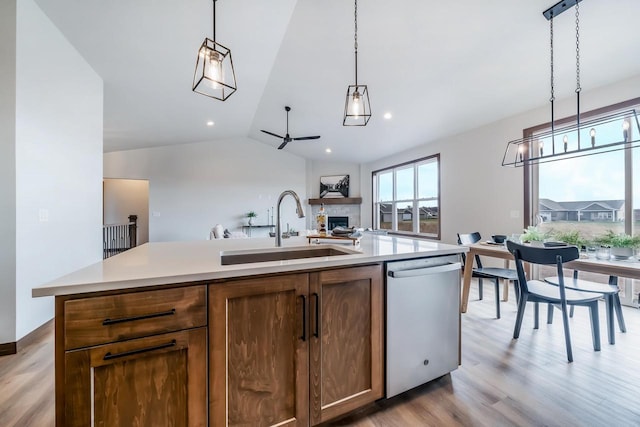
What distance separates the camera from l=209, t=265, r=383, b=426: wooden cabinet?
1123mm

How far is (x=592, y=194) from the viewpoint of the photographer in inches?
129

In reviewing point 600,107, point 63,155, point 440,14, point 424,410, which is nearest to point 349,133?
point 440,14

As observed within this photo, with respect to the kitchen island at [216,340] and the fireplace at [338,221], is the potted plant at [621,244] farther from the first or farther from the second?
the fireplace at [338,221]

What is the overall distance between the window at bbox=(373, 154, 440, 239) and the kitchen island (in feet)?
15.1

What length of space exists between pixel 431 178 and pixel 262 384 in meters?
5.51

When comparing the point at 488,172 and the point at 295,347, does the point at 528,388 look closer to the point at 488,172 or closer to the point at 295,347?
the point at 295,347

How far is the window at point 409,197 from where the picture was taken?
5.68 m

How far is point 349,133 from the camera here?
5.85 m

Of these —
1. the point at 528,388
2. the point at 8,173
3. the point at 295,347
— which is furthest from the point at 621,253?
the point at 8,173

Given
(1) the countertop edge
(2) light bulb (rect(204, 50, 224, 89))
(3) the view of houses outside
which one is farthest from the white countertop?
(3) the view of houses outside

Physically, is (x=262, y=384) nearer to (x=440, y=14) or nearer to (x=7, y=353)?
(x=7, y=353)

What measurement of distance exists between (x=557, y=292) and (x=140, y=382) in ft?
9.42

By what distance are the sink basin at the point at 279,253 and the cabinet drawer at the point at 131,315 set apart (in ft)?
1.64

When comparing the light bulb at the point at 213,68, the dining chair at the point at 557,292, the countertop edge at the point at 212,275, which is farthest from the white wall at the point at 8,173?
the dining chair at the point at 557,292
